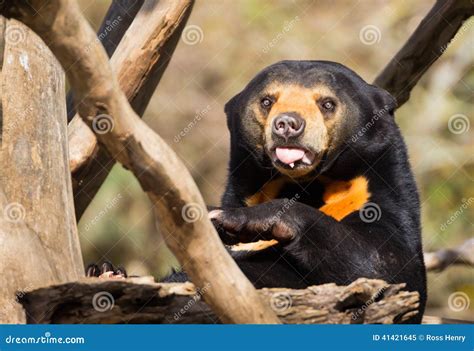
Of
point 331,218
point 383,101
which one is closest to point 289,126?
point 331,218

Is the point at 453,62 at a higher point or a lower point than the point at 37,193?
higher

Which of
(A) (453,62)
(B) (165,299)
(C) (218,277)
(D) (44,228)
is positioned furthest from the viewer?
(A) (453,62)

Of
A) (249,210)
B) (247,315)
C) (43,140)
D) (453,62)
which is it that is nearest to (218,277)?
(247,315)

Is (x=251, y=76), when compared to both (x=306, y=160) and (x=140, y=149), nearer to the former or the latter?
(x=306, y=160)

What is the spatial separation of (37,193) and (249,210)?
41.4 inches

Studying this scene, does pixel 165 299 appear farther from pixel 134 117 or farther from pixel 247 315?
pixel 134 117

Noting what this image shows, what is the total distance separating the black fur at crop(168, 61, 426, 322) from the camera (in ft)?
16.9

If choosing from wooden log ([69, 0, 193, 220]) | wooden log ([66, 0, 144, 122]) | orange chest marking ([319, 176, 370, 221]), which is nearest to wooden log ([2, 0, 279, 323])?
orange chest marking ([319, 176, 370, 221])

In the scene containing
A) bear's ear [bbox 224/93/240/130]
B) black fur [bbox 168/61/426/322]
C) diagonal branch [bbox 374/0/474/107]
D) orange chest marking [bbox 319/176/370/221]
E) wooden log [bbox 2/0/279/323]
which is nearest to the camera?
wooden log [bbox 2/0/279/323]

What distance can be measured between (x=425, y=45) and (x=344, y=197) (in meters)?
1.92

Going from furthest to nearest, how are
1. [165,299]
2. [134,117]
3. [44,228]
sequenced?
1. [44,228]
2. [165,299]
3. [134,117]

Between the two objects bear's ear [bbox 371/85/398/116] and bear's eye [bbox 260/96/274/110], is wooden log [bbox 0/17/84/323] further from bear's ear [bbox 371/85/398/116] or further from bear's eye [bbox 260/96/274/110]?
bear's ear [bbox 371/85/398/116]

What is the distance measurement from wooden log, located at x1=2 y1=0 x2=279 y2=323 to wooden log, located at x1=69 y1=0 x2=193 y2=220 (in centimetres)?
272

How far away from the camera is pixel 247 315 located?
4066 millimetres
